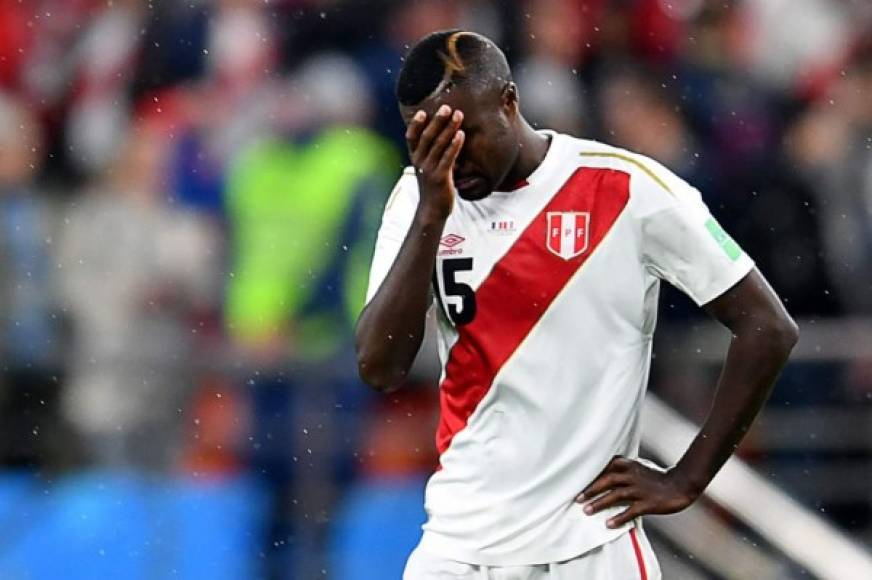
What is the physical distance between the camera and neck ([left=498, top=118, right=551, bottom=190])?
440 cm

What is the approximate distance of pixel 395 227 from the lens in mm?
4512

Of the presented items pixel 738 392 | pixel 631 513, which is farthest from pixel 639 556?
pixel 738 392

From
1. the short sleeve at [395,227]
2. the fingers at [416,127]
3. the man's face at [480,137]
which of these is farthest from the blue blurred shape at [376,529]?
the fingers at [416,127]

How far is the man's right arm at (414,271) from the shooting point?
4125 mm

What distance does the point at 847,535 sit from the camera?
327 inches

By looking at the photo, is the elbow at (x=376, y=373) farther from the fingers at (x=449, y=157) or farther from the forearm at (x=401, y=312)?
the fingers at (x=449, y=157)

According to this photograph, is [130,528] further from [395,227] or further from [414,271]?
[414,271]

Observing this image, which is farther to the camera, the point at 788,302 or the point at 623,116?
the point at 623,116

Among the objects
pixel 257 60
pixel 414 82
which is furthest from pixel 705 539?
pixel 414 82

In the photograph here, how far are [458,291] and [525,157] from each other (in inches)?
13.3

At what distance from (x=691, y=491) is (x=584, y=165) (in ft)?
2.56

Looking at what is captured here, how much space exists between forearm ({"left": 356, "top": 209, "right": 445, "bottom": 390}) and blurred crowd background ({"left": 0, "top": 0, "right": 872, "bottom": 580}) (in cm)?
358

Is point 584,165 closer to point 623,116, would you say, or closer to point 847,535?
point 847,535

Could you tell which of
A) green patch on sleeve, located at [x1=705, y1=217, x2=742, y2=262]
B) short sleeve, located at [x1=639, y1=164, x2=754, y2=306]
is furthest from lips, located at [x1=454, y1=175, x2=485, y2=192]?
green patch on sleeve, located at [x1=705, y1=217, x2=742, y2=262]
